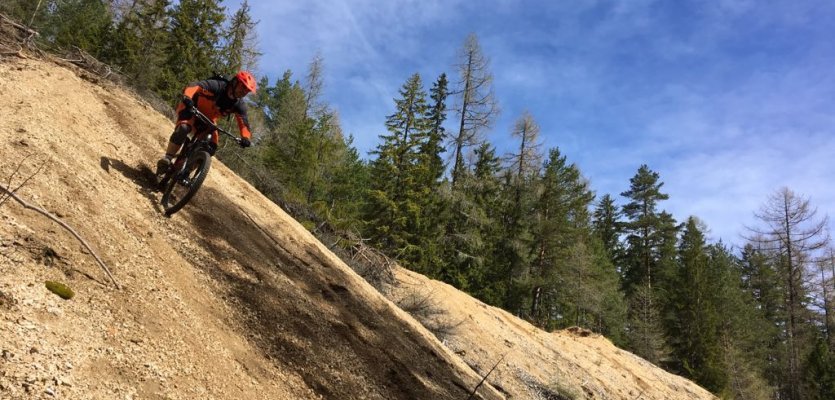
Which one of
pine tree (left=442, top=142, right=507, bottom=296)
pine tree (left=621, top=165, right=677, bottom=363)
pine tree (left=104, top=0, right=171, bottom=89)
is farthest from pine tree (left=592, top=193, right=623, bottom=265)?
pine tree (left=104, top=0, right=171, bottom=89)

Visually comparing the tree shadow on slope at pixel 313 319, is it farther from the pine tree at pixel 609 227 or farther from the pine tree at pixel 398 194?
the pine tree at pixel 609 227

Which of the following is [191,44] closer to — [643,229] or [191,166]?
[191,166]

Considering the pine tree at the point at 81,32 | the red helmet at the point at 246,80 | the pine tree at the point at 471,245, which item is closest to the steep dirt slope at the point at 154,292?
the red helmet at the point at 246,80

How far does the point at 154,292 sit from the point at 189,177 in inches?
96.5

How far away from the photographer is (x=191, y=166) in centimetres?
649

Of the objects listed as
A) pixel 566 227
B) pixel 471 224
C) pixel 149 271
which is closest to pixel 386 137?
pixel 471 224

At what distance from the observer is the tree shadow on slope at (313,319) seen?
5074 mm

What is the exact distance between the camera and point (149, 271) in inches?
190

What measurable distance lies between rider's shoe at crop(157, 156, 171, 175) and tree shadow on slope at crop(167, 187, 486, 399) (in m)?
0.63

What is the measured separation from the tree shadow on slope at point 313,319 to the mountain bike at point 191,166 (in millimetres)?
289

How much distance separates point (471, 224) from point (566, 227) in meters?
5.60

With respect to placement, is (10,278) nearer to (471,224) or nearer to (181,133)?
(181,133)

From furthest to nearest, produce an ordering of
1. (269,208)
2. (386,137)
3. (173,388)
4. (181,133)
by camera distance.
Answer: (386,137), (269,208), (181,133), (173,388)

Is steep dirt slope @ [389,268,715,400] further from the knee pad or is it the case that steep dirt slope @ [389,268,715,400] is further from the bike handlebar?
the knee pad
